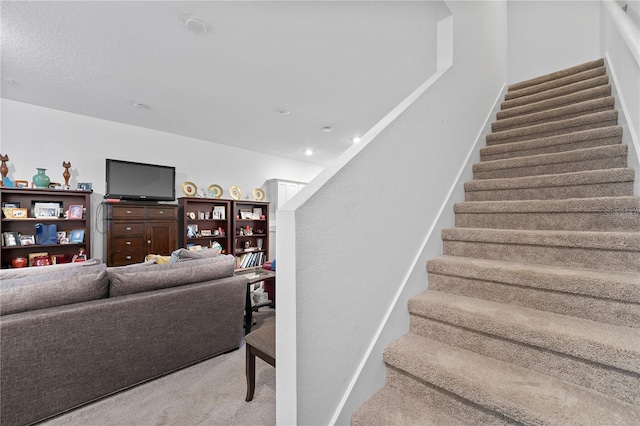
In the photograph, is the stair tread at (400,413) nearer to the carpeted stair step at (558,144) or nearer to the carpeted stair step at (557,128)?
the carpeted stair step at (558,144)

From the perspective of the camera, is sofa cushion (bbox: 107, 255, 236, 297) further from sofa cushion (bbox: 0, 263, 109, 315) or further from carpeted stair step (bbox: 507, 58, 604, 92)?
carpeted stair step (bbox: 507, 58, 604, 92)

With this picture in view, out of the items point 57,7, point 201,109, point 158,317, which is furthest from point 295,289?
point 201,109

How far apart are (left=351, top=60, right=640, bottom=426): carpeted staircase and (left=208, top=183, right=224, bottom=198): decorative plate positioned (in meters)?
4.40

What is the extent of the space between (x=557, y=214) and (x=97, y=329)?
115 inches

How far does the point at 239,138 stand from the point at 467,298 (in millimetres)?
4572

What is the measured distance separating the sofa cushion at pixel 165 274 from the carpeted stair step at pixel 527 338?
5.60ft

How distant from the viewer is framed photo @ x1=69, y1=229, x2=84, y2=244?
356 centimetres

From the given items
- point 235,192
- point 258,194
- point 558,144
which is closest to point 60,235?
point 235,192

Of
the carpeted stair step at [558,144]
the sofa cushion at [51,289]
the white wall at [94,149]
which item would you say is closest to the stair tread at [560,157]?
the carpeted stair step at [558,144]

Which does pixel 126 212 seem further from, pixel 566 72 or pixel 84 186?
pixel 566 72

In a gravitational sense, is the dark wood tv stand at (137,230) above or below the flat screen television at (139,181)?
below

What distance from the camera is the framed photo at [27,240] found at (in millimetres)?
3258

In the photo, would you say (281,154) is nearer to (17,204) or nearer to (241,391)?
(17,204)

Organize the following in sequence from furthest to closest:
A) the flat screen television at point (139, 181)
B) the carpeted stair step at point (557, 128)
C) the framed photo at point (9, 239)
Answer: the flat screen television at point (139, 181)
the framed photo at point (9, 239)
the carpeted stair step at point (557, 128)
